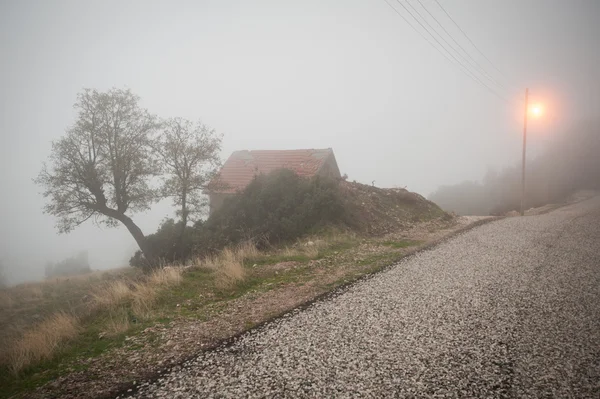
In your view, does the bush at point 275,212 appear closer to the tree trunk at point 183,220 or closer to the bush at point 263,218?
the bush at point 263,218

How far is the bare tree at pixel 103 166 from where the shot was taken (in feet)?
68.0

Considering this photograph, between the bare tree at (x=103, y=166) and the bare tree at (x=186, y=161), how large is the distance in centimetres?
154

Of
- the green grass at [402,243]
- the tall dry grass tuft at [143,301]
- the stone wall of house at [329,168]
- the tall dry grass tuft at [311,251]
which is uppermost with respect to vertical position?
the stone wall of house at [329,168]

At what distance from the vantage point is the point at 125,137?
22484 millimetres

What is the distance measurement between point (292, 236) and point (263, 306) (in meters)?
9.92

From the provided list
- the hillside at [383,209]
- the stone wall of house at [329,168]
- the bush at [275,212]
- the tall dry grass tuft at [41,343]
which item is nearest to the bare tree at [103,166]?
the bush at [275,212]

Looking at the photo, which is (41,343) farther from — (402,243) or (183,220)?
(183,220)

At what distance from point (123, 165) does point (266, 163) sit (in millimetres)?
15688

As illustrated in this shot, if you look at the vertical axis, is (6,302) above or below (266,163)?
below

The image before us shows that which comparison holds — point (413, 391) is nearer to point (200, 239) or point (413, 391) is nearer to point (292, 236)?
point (292, 236)

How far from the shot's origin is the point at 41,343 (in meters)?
6.37

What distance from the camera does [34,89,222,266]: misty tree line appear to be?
68.5 feet

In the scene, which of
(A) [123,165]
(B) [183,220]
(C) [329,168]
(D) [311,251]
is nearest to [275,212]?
(D) [311,251]

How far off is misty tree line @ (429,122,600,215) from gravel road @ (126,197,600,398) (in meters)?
35.2
